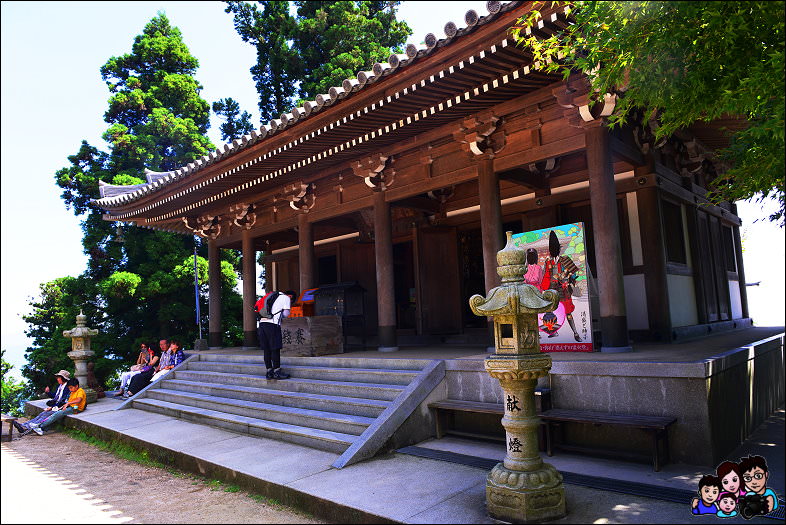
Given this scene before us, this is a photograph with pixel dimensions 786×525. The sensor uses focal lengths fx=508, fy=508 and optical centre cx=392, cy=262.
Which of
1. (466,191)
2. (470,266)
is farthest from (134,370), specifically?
(466,191)

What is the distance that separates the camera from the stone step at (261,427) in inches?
225

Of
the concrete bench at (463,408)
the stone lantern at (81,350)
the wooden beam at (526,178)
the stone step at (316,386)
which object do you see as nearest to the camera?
the concrete bench at (463,408)

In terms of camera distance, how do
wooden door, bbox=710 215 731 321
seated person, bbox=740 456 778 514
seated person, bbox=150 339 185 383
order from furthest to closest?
seated person, bbox=150 339 185 383, wooden door, bbox=710 215 731 321, seated person, bbox=740 456 778 514

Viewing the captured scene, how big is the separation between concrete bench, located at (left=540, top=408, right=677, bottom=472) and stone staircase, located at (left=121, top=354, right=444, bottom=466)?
4.97 feet

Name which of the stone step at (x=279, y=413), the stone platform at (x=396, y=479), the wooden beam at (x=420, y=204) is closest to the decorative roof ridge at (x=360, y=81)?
the wooden beam at (x=420, y=204)

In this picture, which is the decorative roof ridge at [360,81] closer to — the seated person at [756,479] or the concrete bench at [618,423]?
the concrete bench at [618,423]

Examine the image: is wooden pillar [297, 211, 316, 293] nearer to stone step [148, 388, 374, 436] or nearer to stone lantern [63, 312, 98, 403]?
stone step [148, 388, 374, 436]

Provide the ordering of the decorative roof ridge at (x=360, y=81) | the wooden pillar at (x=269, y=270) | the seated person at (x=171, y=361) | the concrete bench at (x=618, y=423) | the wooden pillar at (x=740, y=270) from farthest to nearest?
the wooden pillar at (x=269, y=270)
the wooden pillar at (x=740, y=270)
the seated person at (x=171, y=361)
the decorative roof ridge at (x=360, y=81)
the concrete bench at (x=618, y=423)

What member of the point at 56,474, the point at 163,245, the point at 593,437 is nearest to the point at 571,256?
the point at 593,437

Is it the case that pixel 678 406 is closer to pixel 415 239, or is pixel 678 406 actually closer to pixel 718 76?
pixel 718 76

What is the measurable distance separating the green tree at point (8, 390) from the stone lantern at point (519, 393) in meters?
20.6

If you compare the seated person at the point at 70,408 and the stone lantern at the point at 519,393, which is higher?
the stone lantern at the point at 519,393

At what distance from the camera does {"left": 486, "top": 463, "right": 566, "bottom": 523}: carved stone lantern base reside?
11.5 ft

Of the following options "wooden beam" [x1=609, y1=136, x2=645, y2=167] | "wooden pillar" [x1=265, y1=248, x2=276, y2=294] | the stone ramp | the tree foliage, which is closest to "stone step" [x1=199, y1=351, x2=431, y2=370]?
the stone ramp
